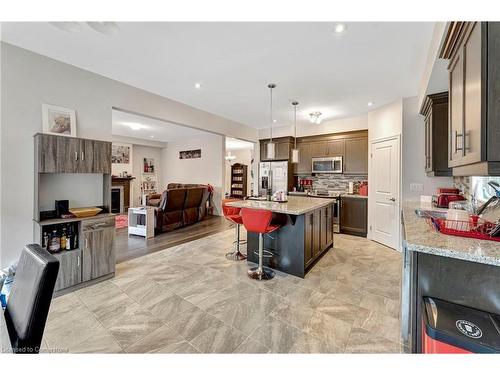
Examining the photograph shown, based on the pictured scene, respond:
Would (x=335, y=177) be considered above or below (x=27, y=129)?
below

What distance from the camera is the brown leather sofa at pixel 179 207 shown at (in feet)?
17.1

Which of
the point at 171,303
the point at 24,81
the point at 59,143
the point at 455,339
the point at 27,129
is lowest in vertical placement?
the point at 171,303

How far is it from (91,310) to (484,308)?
303 centimetres

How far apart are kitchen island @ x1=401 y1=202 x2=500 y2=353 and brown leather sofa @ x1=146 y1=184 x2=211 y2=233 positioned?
4871mm

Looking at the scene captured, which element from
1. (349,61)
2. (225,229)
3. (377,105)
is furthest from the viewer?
(225,229)

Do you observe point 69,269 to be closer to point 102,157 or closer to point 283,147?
point 102,157

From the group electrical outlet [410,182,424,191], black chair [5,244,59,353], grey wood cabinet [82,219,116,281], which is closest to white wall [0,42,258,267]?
grey wood cabinet [82,219,116,281]

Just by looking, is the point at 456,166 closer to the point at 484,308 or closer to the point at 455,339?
the point at 484,308

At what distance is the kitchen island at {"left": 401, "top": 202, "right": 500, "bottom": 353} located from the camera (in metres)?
1.17

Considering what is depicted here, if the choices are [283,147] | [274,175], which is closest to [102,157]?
[274,175]

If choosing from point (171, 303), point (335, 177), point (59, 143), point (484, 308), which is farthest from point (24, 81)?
point (335, 177)

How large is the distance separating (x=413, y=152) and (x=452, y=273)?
11.0 ft

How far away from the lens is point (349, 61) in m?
2.77

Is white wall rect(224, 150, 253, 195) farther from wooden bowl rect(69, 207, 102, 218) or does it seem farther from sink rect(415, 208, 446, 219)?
sink rect(415, 208, 446, 219)
